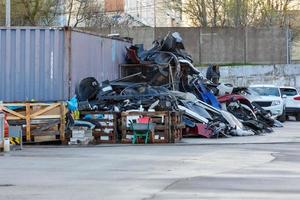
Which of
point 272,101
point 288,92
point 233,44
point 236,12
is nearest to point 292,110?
point 288,92

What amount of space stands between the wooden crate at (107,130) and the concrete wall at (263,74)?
2030 centimetres

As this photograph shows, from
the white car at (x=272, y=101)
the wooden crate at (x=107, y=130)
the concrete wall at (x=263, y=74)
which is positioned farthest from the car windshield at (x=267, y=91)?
the wooden crate at (x=107, y=130)

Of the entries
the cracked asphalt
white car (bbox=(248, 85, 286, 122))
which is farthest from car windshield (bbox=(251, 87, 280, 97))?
the cracked asphalt

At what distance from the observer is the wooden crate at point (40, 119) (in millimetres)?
19109

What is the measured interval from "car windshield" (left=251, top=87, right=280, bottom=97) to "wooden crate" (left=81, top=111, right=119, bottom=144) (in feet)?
40.3

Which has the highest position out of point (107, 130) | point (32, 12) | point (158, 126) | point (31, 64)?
point (32, 12)

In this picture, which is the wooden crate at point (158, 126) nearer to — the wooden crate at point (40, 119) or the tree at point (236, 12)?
the wooden crate at point (40, 119)

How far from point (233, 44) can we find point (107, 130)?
22538mm

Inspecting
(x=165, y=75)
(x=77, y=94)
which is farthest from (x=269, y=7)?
(x=77, y=94)

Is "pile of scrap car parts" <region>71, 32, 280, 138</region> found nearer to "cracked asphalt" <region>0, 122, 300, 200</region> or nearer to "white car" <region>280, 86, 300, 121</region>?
"cracked asphalt" <region>0, 122, 300, 200</region>

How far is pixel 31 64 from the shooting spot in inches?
795

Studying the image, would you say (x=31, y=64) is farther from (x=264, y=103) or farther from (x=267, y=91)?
(x=267, y=91)

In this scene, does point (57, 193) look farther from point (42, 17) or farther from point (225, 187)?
point (42, 17)

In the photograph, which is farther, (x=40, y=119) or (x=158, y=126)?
(x=158, y=126)
